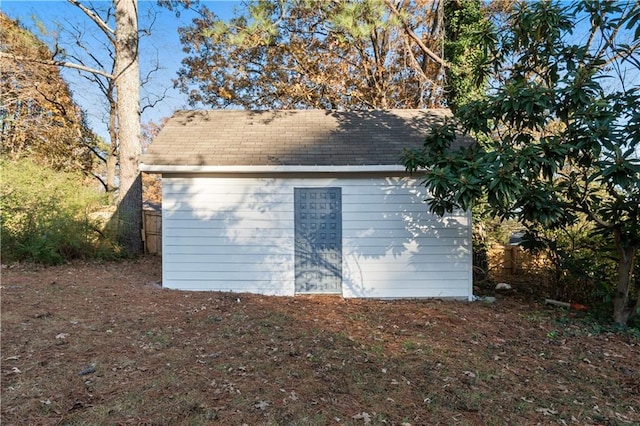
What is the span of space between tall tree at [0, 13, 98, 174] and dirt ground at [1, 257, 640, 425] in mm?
9940

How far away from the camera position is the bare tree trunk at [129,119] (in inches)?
359

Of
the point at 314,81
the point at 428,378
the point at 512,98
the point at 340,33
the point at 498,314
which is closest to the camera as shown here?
the point at 428,378

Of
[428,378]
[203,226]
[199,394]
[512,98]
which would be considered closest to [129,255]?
[203,226]

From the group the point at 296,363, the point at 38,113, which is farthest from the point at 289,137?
the point at 38,113

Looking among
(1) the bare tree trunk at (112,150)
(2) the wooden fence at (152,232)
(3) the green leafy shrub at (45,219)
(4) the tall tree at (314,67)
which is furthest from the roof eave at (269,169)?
(1) the bare tree trunk at (112,150)

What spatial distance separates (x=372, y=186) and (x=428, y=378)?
3.65 metres

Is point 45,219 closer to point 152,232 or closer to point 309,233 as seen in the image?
point 152,232

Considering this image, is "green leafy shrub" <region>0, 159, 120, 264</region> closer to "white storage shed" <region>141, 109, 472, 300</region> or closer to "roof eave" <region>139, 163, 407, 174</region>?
"white storage shed" <region>141, 109, 472, 300</region>

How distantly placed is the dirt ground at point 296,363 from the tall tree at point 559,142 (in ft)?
5.13

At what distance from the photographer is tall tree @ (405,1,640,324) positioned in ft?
13.8

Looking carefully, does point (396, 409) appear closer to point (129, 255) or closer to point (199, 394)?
point (199, 394)

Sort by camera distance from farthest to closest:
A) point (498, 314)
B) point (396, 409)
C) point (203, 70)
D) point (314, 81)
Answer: point (203, 70)
point (314, 81)
point (498, 314)
point (396, 409)

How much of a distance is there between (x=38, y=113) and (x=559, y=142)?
17243mm

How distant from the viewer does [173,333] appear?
402 cm
